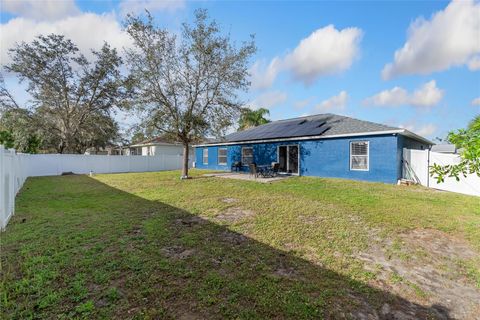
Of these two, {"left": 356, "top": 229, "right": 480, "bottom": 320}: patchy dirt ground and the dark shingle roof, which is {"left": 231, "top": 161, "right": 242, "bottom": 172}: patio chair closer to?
the dark shingle roof

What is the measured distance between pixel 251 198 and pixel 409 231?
451cm

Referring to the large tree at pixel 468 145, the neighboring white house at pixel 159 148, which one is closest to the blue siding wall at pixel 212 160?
the neighboring white house at pixel 159 148

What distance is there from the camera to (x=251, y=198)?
830cm

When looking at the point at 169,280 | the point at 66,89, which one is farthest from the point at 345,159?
the point at 66,89

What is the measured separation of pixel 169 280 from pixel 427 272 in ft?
12.3

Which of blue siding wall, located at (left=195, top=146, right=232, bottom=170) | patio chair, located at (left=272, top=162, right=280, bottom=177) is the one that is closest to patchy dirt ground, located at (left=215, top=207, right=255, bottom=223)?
patio chair, located at (left=272, top=162, right=280, bottom=177)

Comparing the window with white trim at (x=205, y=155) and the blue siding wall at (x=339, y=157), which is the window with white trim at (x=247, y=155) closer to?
the blue siding wall at (x=339, y=157)

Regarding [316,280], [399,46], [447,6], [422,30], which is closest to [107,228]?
[316,280]

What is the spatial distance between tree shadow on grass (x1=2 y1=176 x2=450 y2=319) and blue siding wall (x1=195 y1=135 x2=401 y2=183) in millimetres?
9575

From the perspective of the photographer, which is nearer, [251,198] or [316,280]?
[316,280]

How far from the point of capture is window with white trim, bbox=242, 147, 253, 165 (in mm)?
17641

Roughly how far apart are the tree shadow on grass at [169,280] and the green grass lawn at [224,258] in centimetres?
2

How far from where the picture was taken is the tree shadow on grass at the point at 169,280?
2.57 metres

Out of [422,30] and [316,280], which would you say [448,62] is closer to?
[422,30]
